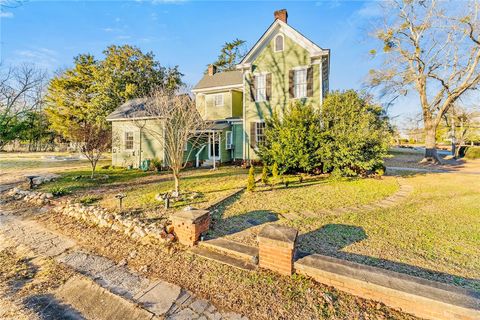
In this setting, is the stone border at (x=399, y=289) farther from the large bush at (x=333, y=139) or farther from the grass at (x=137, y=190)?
the large bush at (x=333, y=139)

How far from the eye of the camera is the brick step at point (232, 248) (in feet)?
12.3

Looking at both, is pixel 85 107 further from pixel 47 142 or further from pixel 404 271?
pixel 404 271

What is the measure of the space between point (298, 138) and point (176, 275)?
865 cm

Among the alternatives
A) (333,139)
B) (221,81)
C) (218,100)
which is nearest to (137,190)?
(333,139)

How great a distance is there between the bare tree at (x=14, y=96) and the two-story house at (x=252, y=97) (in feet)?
16.8

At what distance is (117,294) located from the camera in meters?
3.14

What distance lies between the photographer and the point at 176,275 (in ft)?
11.5

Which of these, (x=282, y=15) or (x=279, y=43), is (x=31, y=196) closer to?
(x=279, y=43)

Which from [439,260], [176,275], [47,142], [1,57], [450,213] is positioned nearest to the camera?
[176,275]

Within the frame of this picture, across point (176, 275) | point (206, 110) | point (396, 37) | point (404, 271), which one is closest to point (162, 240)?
point (176, 275)

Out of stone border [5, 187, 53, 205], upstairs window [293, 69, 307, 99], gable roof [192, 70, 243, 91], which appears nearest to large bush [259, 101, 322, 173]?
upstairs window [293, 69, 307, 99]

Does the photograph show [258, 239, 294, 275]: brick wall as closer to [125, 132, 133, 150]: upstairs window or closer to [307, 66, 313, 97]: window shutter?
[307, 66, 313, 97]: window shutter

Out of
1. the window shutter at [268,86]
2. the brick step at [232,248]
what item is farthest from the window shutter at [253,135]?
the brick step at [232,248]

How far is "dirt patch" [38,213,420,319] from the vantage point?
2654mm
